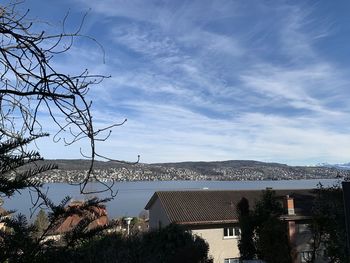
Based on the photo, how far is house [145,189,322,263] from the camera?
35875 mm

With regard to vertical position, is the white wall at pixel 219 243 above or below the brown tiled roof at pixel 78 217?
below

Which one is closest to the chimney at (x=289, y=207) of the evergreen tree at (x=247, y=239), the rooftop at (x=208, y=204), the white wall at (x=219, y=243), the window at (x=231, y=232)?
the rooftop at (x=208, y=204)

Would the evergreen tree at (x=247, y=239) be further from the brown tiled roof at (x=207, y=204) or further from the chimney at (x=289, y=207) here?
the chimney at (x=289, y=207)

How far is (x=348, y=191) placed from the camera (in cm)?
208

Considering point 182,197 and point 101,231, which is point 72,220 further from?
point 182,197

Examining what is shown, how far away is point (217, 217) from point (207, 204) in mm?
3349

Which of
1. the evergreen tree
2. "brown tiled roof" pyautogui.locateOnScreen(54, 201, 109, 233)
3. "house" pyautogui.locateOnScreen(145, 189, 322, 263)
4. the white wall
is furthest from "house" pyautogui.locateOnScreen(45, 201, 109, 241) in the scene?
the white wall

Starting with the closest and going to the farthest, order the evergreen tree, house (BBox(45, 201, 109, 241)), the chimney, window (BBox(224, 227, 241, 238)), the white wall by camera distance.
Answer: house (BBox(45, 201, 109, 241)), the evergreen tree, the white wall, the chimney, window (BBox(224, 227, 241, 238))

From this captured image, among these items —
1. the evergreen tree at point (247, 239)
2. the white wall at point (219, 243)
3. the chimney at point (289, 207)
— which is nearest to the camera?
the evergreen tree at point (247, 239)

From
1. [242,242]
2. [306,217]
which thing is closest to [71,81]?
[242,242]

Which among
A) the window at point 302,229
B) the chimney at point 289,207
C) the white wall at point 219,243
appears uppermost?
the chimney at point 289,207

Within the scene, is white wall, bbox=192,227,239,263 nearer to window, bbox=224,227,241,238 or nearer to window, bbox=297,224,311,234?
window, bbox=224,227,241,238

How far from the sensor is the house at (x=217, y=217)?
35875 millimetres

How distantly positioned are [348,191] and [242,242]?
81.5ft
